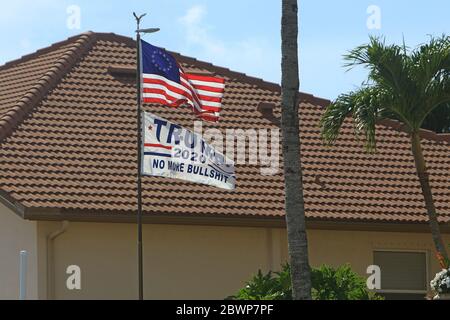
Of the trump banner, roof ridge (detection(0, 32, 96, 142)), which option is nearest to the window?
the trump banner

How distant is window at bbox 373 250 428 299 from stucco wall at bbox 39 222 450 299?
359mm

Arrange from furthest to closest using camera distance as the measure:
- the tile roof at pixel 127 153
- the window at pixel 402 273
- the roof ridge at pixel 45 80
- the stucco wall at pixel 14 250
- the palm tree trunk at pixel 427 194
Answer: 1. the window at pixel 402 273
2. the roof ridge at pixel 45 80
3. the palm tree trunk at pixel 427 194
4. the tile roof at pixel 127 153
5. the stucco wall at pixel 14 250

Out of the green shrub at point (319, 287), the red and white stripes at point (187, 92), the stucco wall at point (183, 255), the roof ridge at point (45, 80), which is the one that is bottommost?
the green shrub at point (319, 287)

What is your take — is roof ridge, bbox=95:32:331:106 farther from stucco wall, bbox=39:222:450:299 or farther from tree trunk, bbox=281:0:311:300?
tree trunk, bbox=281:0:311:300

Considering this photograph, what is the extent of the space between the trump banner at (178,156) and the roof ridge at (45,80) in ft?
17.4

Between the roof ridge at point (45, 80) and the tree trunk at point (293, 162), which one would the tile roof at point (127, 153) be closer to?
the roof ridge at point (45, 80)

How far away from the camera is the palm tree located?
25797mm

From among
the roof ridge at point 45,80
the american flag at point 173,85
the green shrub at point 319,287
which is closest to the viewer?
the green shrub at point 319,287

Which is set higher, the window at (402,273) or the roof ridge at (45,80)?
the roof ridge at (45,80)

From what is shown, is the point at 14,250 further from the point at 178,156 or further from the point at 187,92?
the point at 187,92

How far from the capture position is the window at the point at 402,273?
2811 cm

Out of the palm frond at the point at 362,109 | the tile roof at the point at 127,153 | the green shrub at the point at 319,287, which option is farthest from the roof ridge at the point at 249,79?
the green shrub at the point at 319,287
